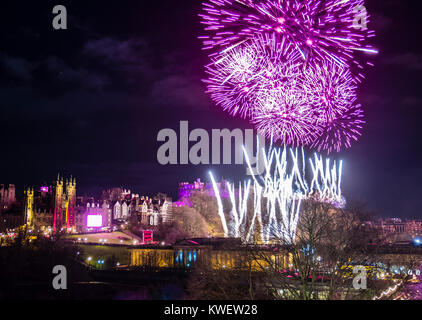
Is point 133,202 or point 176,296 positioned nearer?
point 176,296

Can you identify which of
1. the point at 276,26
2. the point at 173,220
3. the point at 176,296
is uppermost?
the point at 276,26

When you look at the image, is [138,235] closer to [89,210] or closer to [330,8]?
[89,210]

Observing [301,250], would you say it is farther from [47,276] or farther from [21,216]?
[21,216]
